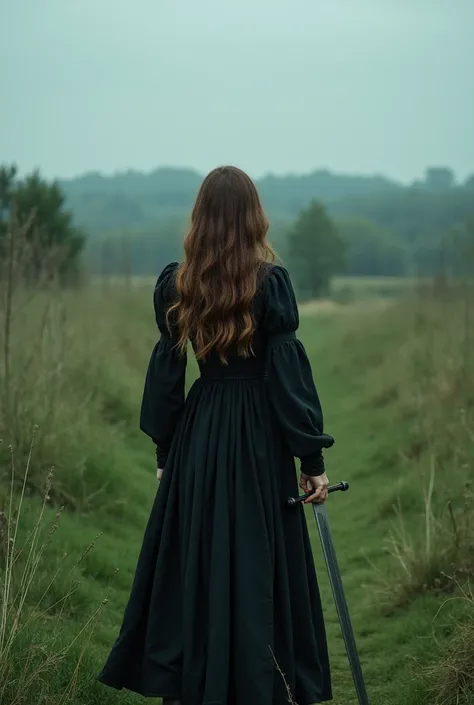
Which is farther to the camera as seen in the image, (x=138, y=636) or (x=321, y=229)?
(x=321, y=229)

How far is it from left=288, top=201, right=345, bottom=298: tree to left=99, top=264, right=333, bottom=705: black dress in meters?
54.6

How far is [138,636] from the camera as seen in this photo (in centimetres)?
387

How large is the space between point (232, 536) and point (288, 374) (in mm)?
606

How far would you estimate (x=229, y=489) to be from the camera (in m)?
3.74

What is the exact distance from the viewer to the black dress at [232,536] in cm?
366

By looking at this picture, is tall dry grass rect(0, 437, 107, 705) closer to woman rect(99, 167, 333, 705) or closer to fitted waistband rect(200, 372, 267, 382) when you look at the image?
woman rect(99, 167, 333, 705)

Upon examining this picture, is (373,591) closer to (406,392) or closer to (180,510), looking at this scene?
(180,510)

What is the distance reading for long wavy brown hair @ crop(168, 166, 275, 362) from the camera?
3.68m

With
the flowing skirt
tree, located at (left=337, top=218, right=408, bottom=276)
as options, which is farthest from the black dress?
tree, located at (left=337, top=218, right=408, bottom=276)

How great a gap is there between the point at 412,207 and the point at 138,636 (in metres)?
74.1

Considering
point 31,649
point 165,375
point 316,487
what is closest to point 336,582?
point 316,487

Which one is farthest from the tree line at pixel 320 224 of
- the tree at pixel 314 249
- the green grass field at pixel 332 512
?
the green grass field at pixel 332 512

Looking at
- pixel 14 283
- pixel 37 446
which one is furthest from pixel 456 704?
pixel 14 283

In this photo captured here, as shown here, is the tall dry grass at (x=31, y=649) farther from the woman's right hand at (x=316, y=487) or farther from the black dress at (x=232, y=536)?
the woman's right hand at (x=316, y=487)
